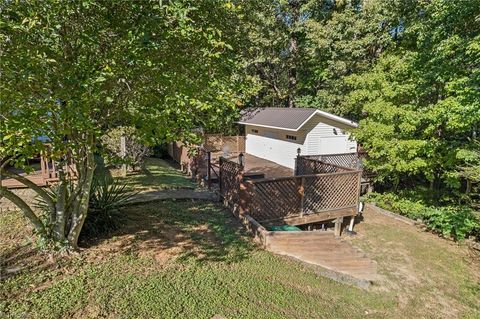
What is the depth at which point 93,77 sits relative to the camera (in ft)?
10.7

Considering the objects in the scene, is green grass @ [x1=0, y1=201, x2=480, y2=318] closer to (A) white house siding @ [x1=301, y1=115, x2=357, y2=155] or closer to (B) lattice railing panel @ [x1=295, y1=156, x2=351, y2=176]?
(B) lattice railing panel @ [x1=295, y1=156, x2=351, y2=176]

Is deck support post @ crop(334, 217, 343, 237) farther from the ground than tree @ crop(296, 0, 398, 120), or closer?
closer

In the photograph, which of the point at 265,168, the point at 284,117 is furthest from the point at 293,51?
the point at 265,168

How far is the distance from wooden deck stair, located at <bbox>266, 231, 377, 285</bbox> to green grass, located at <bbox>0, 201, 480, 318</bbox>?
342 millimetres

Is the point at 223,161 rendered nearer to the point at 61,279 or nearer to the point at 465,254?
the point at 61,279

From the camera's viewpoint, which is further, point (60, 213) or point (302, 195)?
point (302, 195)

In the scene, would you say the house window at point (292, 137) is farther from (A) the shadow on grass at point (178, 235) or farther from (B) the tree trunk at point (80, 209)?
(B) the tree trunk at point (80, 209)

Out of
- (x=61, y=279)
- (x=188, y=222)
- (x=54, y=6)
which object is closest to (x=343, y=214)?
(x=188, y=222)

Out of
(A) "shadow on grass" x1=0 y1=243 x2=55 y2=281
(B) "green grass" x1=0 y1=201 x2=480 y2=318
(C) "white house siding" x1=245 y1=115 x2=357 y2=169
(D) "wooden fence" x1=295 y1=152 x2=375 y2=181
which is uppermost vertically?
(C) "white house siding" x1=245 y1=115 x2=357 y2=169

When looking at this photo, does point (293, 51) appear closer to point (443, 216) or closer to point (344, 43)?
point (344, 43)

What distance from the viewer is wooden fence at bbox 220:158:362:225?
7.29 m

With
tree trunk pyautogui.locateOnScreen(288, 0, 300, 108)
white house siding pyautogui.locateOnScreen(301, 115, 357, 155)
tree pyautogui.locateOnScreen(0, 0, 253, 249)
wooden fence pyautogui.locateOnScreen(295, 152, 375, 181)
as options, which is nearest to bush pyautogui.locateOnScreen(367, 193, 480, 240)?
wooden fence pyautogui.locateOnScreen(295, 152, 375, 181)

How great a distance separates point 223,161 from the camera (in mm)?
8695

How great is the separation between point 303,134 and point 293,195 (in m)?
6.93
